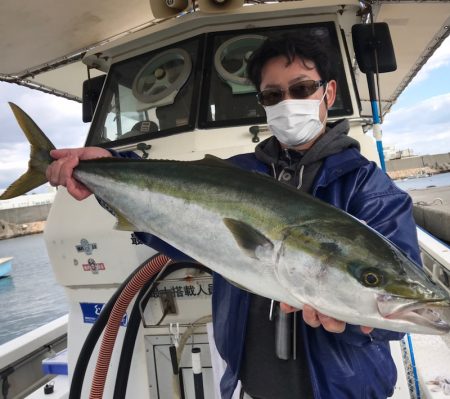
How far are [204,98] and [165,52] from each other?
0.72 metres

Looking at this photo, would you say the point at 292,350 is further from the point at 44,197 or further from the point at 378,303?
the point at 44,197

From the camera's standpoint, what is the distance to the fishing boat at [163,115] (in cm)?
289

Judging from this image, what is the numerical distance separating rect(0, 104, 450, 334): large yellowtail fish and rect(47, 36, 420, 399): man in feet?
0.47

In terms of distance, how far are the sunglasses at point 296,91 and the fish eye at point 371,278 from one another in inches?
40.6

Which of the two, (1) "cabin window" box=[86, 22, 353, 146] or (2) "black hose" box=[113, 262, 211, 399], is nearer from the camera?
(2) "black hose" box=[113, 262, 211, 399]

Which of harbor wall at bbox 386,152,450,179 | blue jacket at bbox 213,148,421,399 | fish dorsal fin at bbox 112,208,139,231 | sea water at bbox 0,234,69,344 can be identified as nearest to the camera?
blue jacket at bbox 213,148,421,399

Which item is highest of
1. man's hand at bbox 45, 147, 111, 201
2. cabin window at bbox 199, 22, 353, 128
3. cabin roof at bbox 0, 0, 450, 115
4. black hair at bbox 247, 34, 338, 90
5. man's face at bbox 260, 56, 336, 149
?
cabin roof at bbox 0, 0, 450, 115

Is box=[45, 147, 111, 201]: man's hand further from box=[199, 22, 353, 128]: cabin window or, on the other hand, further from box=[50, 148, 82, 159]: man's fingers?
box=[199, 22, 353, 128]: cabin window

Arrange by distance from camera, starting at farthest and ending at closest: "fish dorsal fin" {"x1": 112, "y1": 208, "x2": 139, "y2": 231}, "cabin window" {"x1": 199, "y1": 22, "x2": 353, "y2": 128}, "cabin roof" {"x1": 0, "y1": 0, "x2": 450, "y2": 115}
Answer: "cabin roof" {"x1": 0, "y1": 0, "x2": 450, "y2": 115} → "cabin window" {"x1": 199, "y1": 22, "x2": 353, "y2": 128} → "fish dorsal fin" {"x1": 112, "y1": 208, "x2": 139, "y2": 231}

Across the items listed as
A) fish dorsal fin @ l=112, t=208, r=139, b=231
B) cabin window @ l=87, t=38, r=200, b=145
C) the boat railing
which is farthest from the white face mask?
the boat railing

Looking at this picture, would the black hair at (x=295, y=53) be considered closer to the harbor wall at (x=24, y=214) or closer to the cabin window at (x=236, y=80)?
the cabin window at (x=236, y=80)

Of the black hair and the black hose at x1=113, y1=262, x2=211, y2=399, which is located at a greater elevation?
the black hair

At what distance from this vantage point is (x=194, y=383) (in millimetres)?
2787

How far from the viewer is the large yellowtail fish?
121cm
